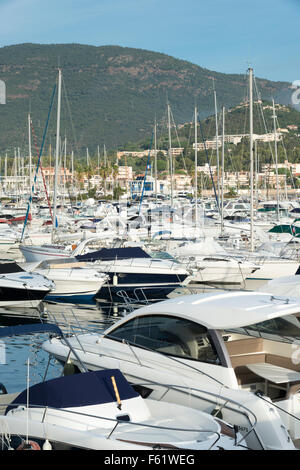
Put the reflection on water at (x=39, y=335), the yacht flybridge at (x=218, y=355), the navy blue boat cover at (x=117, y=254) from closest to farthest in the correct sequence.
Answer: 1. the yacht flybridge at (x=218, y=355)
2. the reflection on water at (x=39, y=335)
3. the navy blue boat cover at (x=117, y=254)

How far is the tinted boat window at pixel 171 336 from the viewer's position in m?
7.30

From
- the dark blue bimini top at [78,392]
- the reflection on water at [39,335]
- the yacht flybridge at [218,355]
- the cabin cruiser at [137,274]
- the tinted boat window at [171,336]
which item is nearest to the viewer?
the dark blue bimini top at [78,392]

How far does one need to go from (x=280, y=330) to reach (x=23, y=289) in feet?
33.7

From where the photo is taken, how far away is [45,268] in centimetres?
1966

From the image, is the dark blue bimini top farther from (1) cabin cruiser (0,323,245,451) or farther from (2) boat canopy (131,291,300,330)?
(2) boat canopy (131,291,300,330)

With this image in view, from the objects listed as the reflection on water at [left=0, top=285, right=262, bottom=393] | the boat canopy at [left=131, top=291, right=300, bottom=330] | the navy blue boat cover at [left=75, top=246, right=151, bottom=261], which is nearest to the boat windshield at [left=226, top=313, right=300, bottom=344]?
the boat canopy at [left=131, top=291, right=300, bottom=330]

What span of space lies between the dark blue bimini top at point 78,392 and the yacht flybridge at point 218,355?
52cm

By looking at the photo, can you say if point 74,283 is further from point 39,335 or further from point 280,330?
point 280,330

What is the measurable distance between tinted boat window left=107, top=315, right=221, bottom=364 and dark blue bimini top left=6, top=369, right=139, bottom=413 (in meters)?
1.29

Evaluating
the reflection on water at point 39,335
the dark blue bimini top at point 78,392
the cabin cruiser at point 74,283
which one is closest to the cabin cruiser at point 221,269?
the reflection on water at point 39,335

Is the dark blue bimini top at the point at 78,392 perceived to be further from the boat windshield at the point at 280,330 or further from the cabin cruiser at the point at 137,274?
the cabin cruiser at the point at 137,274

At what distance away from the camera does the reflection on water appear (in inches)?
424
